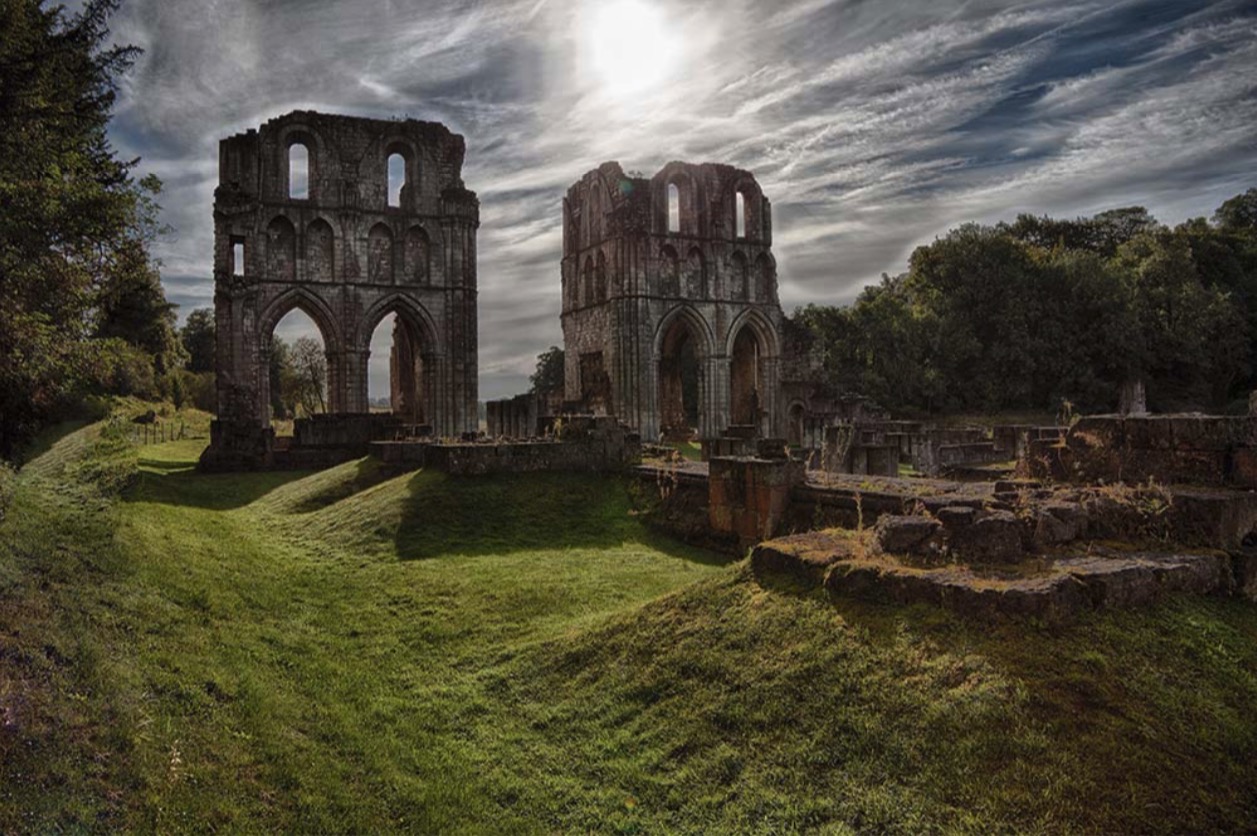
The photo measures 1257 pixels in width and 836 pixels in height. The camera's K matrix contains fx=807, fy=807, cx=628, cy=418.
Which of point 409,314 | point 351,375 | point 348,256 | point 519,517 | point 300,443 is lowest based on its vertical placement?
point 519,517

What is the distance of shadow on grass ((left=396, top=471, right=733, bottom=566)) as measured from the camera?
10445mm

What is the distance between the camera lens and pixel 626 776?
4.32 m

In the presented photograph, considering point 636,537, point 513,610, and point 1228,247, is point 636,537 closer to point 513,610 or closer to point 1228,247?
point 513,610

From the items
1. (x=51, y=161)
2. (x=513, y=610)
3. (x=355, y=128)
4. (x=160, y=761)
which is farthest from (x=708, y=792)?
(x=355, y=128)

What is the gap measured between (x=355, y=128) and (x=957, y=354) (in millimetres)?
28831

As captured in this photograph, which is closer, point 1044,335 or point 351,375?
point 351,375

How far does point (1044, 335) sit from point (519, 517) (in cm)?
3565

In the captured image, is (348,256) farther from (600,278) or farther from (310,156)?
(600,278)

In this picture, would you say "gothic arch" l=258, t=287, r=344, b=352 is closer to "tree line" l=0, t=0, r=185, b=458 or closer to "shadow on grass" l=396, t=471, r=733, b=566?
"tree line" l=0, t=0, r=185, b=458

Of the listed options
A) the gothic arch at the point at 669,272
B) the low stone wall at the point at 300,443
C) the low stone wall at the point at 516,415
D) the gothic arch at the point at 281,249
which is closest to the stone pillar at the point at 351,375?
the gothic arch at the point at 281,249

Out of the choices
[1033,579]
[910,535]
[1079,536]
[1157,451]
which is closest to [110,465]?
[910,535]

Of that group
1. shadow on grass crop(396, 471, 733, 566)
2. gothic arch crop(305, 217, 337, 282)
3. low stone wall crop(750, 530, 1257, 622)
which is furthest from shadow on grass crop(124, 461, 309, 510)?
low stone wall crop(750, 530, 1257, 622)

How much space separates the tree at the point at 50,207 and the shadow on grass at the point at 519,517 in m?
4.93

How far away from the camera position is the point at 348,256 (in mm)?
→ 25594
